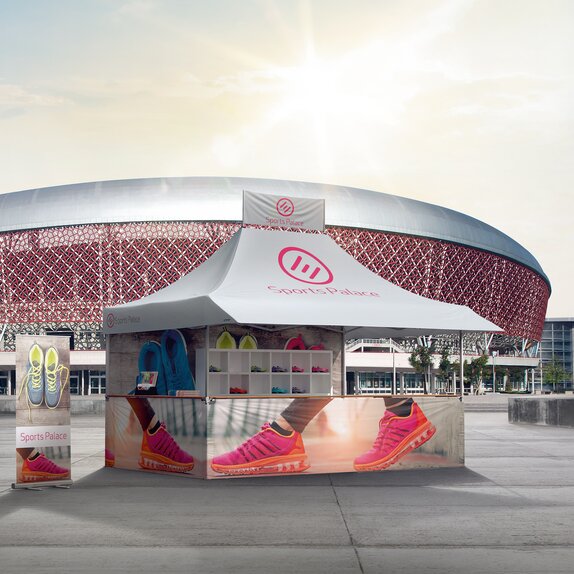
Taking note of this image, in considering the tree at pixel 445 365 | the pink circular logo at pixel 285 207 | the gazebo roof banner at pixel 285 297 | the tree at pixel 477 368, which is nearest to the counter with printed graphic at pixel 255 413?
the gazebo roof banner at pixel 285 297

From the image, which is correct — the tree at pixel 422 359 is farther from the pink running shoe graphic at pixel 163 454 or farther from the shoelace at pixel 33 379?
the shoelace at pixel 33 379

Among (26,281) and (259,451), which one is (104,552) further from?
(26,281)

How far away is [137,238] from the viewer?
81.1 metres

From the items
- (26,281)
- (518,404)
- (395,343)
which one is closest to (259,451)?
(518,404)

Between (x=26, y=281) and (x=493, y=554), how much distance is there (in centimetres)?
8127

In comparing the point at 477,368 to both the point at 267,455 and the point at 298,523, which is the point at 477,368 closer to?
the point at 267,455

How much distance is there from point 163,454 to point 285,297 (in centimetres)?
331

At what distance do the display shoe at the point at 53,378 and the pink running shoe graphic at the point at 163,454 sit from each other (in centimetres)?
211

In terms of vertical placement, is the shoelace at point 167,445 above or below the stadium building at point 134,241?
below

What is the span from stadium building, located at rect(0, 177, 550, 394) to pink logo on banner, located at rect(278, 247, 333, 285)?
61.8 meters

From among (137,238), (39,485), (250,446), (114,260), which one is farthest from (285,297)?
(114,260)

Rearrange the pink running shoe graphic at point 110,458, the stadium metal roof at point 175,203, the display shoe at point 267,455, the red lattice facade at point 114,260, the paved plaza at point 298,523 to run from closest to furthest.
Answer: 1. the paved plaza at point 298,523
2. the display shoe at point 267,455
3. the pink running shoe graphic at point 110,458
4. the stadium metal roof at point 175,203
5. the red lattice facade at point 114,260

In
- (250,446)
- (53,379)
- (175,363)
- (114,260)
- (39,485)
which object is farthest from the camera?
(114,260)

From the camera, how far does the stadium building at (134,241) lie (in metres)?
80.7
